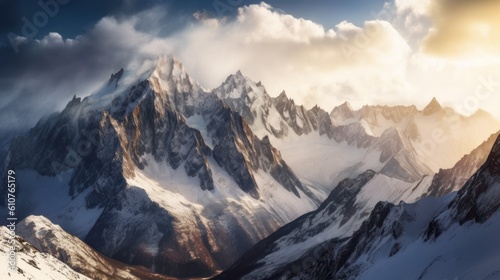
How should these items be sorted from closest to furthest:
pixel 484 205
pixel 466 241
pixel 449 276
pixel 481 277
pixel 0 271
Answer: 1. pixel 481 277
2. pixel 449 276
3. pixel 466 241
4. pixel 484 205
5. pixel 0 271

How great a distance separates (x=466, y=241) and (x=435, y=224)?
3407cm

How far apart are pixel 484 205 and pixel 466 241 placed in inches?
616

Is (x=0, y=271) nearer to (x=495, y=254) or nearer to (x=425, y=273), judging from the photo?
(x=425, y=273)

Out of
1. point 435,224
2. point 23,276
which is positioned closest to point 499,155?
point 435,224

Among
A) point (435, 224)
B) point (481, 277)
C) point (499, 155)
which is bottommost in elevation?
point (481, 277)

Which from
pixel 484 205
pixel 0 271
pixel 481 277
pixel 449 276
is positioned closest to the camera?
pixel 481 277

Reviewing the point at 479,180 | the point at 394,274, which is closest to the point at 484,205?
the point at 479,180

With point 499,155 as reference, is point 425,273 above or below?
below

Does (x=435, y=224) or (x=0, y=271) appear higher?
(x=0, y=271)

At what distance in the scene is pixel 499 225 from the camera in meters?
150

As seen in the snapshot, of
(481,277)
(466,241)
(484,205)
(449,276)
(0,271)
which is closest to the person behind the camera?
(481,277)

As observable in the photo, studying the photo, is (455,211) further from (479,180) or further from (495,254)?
(495,254)

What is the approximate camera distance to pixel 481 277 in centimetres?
12862

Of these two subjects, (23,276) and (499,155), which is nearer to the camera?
(499,155)
